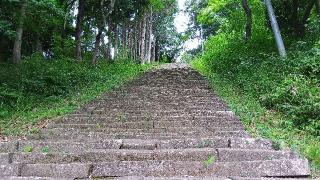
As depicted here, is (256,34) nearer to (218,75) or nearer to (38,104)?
(218,75)

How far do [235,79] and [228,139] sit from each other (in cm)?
751

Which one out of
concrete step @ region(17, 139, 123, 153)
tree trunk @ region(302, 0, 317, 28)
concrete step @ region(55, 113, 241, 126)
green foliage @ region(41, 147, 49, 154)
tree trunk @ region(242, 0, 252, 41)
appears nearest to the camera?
green foliage @ region(41, 147, 49, 154)

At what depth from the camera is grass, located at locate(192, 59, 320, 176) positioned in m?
6.28

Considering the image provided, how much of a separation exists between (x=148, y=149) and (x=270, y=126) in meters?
2.83

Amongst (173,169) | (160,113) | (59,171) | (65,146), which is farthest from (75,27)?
(173,169)

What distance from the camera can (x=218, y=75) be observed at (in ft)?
51.2

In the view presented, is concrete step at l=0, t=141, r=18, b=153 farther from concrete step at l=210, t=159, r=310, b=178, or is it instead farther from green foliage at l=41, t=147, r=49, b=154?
concrete step at l=210, t=159, r=310, b=178

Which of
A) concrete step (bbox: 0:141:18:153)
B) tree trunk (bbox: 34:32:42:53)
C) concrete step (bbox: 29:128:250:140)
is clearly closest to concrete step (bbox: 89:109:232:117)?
concrete step (bbox: 29:128:250:140)

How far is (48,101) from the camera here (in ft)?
36.8

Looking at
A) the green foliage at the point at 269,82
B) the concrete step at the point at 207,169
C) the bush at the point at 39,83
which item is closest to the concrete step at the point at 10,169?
the concrete step at the point at 207,169

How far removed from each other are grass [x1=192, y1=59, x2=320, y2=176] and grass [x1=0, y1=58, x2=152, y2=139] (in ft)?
12.8

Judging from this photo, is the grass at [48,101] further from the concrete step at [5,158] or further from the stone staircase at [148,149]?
the concrete step at [5,158]

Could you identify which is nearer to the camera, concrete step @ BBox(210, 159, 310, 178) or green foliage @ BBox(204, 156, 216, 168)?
concrete step @ BBox(210, 159, 310, 178)

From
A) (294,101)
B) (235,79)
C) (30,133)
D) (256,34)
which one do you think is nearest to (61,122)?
(30,133)
